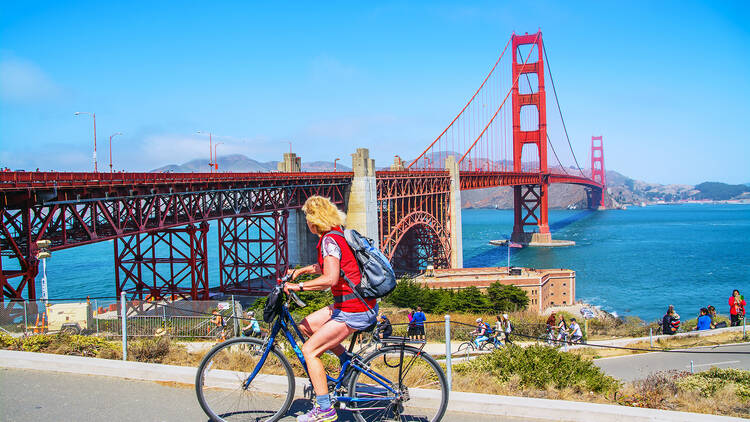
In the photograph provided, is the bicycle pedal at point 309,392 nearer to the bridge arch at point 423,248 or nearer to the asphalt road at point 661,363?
the asphalt road at point 661,363

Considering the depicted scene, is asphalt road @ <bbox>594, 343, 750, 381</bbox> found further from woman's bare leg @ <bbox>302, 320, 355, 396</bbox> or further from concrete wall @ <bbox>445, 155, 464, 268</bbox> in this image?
concrete wall @ <bbox>445, 155, 464, 268</bbox>

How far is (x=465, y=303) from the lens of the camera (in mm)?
29125

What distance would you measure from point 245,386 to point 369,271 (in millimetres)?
1441

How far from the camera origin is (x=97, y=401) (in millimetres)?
5273

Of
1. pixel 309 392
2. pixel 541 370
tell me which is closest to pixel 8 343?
pixel 309 392

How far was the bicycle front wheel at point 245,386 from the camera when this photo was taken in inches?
181

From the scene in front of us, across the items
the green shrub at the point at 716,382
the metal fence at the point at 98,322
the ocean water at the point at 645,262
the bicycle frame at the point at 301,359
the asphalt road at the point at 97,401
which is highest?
the bicycle frame at the point at 301,359

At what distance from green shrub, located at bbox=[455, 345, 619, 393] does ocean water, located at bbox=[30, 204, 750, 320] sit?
112ft

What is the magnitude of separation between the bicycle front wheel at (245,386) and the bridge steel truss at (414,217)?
112 ft

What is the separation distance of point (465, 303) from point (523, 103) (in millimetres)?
66494

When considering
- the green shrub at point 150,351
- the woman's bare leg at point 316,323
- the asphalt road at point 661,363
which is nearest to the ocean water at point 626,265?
the asphalt road at point 661,363

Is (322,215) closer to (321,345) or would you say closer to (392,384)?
(321,345)

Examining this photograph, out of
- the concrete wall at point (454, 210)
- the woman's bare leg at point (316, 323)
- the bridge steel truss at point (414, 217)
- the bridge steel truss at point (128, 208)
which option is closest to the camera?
the woman's bare leg at point (316, 323)

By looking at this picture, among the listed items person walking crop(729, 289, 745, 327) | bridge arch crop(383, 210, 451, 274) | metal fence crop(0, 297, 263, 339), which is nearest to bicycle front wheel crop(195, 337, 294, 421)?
metal fence crop(0, 297, 263, 339)
